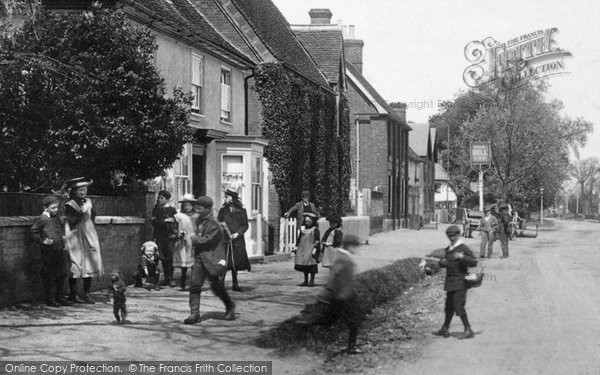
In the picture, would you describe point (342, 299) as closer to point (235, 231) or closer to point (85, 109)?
point (235, 231)

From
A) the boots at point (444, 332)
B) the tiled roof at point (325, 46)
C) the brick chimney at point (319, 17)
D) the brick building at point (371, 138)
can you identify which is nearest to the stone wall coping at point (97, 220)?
the boots at point (444, 332)

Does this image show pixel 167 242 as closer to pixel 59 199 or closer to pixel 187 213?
pixel 187 213

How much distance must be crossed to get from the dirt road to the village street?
0.5 inches

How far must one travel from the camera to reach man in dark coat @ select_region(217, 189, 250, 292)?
14.3 meters

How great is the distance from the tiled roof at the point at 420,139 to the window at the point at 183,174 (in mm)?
58594

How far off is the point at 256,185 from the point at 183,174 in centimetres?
335

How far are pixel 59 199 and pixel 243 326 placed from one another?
3.99m

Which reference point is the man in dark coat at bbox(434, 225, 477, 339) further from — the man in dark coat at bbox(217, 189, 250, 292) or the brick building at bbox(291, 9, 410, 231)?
the brick building at bbox(291, 9, 410, 231)

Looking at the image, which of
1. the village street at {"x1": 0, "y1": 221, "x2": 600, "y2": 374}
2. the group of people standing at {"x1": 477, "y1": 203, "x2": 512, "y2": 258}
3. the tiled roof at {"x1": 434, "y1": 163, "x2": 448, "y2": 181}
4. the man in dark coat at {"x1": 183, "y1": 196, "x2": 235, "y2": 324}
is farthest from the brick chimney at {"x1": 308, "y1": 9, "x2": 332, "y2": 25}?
the tiled roof at {"x1": 434, "y1": 163, "x2": 448, "y2": 181}

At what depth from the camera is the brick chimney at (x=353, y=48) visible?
184 feet

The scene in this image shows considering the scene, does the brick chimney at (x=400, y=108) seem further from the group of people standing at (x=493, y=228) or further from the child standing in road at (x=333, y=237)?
the child standing in road at (x=333, y=237)

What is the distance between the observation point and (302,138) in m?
29.0

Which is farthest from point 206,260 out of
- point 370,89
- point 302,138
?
point 370,89

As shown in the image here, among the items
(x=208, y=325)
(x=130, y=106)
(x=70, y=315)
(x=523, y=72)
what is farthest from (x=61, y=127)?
Result: (x=523, y=72)
